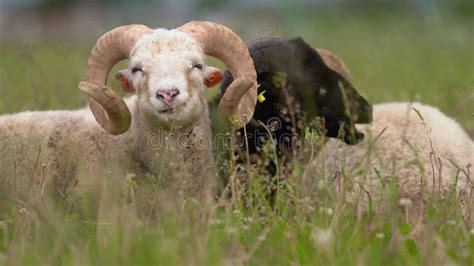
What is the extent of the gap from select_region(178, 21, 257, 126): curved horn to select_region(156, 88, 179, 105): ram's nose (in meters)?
0.65

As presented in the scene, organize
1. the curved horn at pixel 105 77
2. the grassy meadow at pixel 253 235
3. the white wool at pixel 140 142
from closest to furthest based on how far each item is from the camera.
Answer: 1. the grassy meadow at pixel 253 235
2. the white wool at pixel 140 142
3. the curved horn at pixel 105 77

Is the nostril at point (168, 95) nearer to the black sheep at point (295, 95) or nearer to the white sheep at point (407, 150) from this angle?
the black sheep at point (295, 95)

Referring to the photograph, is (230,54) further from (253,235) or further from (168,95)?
(253,235)

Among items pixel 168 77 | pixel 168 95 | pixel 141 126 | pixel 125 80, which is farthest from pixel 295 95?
pixel 168 95

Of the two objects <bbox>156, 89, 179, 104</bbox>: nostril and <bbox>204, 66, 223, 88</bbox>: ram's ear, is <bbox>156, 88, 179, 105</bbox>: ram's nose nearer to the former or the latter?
<bbox>156, 89, 179, 104</bbox>: nostril

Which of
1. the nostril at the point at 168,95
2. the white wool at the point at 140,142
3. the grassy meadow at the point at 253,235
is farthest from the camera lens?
the white wool at the point at 140,142

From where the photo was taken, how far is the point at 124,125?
7.63m

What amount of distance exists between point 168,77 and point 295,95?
6.09ft

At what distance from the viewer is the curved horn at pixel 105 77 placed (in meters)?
7.45

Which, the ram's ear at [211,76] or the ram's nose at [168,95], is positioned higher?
the ram's ear at [211,76]

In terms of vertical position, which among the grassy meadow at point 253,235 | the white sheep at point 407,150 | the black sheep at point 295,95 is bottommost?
the grassy meadow at point 253,235

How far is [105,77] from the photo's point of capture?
25.8 ft

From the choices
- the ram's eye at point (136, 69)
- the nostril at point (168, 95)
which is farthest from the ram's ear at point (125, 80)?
the nostril at point (168, 95)

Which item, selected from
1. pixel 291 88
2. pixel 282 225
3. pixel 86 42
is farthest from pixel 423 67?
pixel 86 42
